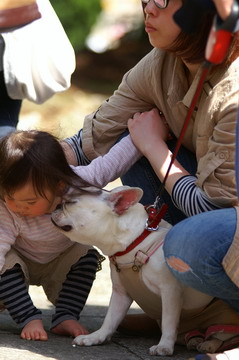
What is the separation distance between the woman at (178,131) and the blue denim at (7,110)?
1.63 ft

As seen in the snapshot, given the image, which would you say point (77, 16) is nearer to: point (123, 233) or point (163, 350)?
point (123, 233)

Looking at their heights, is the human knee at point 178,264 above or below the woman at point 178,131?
below

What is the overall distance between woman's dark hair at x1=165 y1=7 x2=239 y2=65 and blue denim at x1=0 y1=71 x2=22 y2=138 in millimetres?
1032

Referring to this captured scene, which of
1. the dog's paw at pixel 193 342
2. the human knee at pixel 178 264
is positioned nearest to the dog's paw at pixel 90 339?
the dog's paw at pixel 193 342

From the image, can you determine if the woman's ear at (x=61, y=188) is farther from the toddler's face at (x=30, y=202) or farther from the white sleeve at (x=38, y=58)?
the white sleeve at (x=38, y=58)

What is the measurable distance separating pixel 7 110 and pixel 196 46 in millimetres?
1203

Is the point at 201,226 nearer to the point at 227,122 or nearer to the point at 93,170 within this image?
the point at 227,122

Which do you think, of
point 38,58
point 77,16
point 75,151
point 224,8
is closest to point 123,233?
point 75,151

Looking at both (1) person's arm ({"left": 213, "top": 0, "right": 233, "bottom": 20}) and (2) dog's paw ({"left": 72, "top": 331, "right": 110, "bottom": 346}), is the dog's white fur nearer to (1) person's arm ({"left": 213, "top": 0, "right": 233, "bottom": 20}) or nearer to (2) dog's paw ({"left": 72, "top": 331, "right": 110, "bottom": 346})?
(2) dog's paw ({"left": 72, "top": 331, "right": 110, "bottom": 346})

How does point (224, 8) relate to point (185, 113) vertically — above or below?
above

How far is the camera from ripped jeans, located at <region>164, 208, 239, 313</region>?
2508 millimetres

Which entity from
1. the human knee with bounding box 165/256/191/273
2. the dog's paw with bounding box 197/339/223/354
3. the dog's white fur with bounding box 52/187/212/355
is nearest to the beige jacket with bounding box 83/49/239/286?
the human knee with bounding box 165/256/191/273

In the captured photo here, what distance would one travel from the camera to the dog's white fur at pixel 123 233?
2.70 metres

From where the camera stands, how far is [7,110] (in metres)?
3.70
